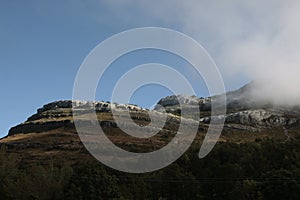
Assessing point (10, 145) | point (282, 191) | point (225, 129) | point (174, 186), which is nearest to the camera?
point (282, 191)

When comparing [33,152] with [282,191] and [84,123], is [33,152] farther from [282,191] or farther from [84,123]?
[282,191]

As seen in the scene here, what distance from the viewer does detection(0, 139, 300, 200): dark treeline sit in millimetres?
61094

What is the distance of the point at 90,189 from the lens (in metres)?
61.8

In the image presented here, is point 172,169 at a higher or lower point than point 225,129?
lower

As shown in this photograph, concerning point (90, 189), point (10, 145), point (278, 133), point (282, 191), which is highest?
point (10, 145)

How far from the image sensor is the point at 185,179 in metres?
69.9

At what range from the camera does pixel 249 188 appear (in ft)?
196

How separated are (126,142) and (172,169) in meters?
92.8

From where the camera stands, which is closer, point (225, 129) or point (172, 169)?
point (172, 169)

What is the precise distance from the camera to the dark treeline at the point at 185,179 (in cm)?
6109

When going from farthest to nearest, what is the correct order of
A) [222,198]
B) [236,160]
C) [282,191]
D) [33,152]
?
[33,152], [236,160], [222,198], [282,191]

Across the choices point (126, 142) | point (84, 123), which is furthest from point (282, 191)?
point (84, 123)

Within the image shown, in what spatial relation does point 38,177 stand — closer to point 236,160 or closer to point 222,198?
point 222,198

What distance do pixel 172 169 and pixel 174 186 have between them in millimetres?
3725
